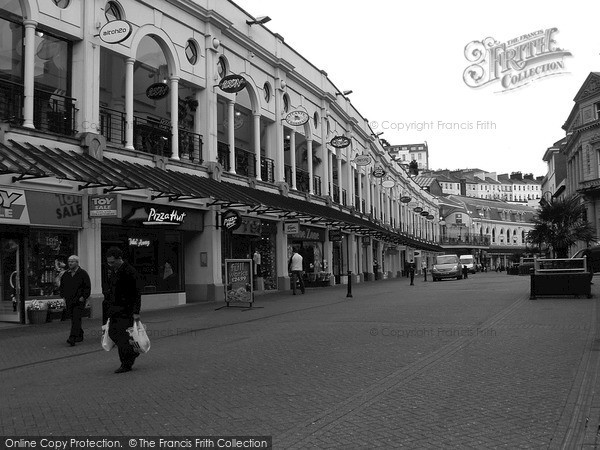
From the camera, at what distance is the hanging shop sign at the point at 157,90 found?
63.7 ft

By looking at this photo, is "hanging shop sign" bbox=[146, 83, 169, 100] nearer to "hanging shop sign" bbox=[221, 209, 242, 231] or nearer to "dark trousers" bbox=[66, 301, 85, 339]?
"hanging shop sign" bbox=[221, 209, 242, 231]

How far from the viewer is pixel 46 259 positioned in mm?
14883

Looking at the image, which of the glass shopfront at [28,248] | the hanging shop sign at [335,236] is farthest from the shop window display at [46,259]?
the hanging shop sign at [335,236]

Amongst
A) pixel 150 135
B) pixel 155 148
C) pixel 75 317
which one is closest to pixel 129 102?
pixel 150 135

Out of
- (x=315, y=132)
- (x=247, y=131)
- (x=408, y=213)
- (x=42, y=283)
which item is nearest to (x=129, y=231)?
(x=42, y=283)

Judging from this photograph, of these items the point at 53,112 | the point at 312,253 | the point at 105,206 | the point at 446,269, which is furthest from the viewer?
the point at 446,269

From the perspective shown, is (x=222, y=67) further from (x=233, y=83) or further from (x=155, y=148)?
(x=155, y=148)

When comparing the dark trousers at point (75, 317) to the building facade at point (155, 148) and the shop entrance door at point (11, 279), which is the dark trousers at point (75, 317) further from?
the shop entrance door at point (11, 279)

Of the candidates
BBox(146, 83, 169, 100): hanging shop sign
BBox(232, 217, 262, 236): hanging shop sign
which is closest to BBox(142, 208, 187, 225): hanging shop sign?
BBox(146, 83, 169, 100): hanging shop sign

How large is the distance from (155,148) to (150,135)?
443 mm

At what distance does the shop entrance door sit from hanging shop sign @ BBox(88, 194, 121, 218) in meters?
1.90

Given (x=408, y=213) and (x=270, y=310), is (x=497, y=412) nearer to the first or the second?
(x=270, y=310)

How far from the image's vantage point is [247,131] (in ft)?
85.9

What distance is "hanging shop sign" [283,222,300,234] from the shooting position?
86.4ft
